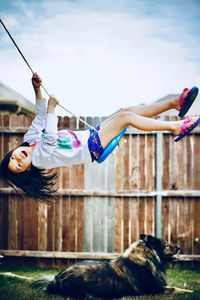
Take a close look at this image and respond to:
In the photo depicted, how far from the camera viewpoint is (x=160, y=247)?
3.63 m

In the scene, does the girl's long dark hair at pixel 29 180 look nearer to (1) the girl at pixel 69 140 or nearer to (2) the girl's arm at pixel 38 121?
(1) the girl at pixel 69 140

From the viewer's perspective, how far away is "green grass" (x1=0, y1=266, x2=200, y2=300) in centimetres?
333

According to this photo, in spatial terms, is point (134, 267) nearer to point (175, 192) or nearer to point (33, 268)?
point (175, 192)

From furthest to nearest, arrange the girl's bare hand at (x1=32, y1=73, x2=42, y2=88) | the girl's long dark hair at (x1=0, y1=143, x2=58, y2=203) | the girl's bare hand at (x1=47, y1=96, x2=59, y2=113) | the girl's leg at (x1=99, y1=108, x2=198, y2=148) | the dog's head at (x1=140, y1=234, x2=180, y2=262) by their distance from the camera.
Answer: the dog's head at (x1=140, y1=234, x2=180, y2=262)
the girl's long dark hair at (x1=0, y1=143, x2=58, y2=203)
the girl's bare hand at (x1=32, y1=73, x2=42, y2=88)
the girl's bare hand at (x1=47, y1=96, x2=59, y2=113)
the girl's leg at (x1=99, y1=108, x2=198, y2=148)

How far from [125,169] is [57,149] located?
7.03ft

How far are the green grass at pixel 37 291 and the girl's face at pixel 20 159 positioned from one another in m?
1.32

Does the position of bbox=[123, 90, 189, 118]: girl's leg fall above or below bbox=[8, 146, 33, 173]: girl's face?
above

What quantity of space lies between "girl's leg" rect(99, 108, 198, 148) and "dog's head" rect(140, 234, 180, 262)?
1.28 m

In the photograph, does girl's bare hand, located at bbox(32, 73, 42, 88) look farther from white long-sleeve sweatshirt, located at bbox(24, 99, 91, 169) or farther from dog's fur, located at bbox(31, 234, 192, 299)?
dog's fur, located at bbox(31, 234, 192, 299)

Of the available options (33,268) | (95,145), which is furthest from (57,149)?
(33,268)

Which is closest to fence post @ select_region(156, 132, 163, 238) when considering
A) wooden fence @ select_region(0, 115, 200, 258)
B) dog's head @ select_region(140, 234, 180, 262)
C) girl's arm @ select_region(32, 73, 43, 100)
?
wooden fence @ select_region(0, 115, 200, 258)

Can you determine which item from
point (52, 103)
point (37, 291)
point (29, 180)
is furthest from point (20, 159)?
point (37, 291)

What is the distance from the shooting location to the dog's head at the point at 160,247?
3.57 meters

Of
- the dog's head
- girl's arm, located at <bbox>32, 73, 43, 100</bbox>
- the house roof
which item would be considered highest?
the house roof
